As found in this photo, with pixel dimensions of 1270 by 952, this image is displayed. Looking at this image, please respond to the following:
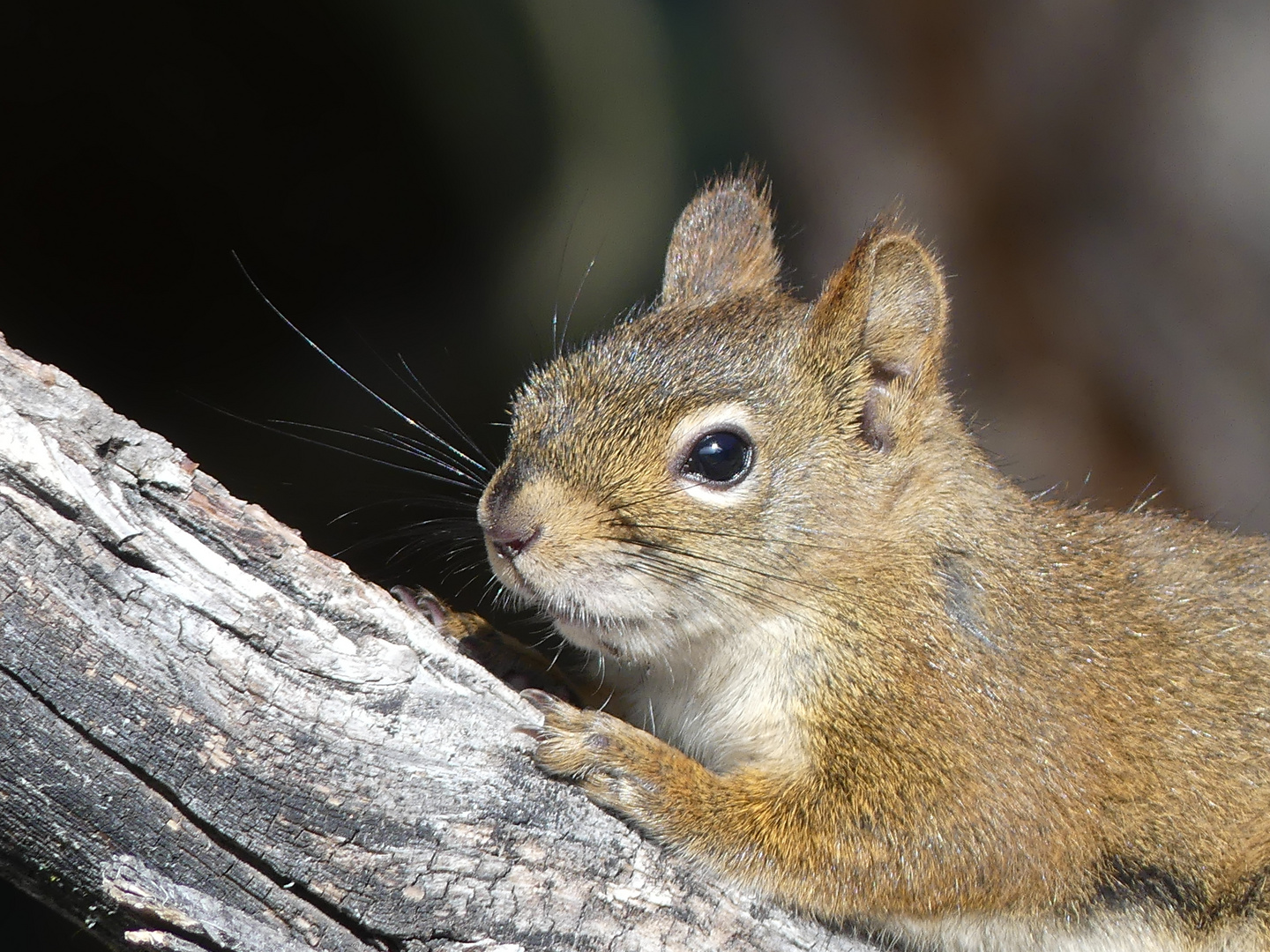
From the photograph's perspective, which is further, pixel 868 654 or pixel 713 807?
pixel 868 654

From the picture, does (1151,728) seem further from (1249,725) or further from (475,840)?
(475,840)

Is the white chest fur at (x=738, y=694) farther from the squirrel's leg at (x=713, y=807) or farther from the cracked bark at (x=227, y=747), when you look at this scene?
the cracked bark at (x=227, y=747)

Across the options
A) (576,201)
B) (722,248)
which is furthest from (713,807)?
(576,201)

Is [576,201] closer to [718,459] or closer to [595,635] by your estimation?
[718,459]

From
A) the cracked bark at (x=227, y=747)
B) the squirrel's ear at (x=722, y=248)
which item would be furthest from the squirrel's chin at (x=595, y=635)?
the squirrel's ear at (x=722, y=248)

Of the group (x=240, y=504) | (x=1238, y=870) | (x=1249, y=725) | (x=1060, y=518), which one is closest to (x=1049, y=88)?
(x=1060, y=518)
